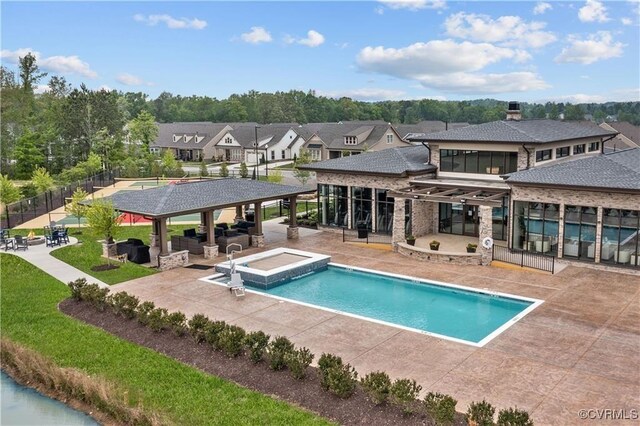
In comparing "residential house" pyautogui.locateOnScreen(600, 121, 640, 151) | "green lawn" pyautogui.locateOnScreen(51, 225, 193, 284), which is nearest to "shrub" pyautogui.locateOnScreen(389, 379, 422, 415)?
"green lawn" pyautogui.locateOnScreen(51, 225, 193, 284)

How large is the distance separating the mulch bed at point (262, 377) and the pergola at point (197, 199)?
6.30m

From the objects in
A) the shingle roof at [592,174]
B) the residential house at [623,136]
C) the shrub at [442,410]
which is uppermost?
the residential house at [623,136]

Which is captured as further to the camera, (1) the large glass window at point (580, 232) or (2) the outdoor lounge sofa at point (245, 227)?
(2) the outdoor lounge sofa at point (245, 227)

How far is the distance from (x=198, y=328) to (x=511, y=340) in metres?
8.83

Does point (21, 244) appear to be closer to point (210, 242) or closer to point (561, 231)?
point (210, 242)

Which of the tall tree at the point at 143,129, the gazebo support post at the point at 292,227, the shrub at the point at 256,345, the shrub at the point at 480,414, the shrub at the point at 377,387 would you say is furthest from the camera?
the tall tree at the point at 143,129

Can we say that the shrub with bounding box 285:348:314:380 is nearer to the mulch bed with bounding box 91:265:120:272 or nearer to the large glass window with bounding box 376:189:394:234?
the mulch bed with bounding box 91:265:120:272

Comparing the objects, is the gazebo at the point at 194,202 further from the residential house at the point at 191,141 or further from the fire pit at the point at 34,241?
the residential house at the point at 191,141

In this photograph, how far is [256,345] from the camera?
1408cm

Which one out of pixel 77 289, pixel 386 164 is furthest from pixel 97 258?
pixel 386 164

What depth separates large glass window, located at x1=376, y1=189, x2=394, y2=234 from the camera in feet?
95.8

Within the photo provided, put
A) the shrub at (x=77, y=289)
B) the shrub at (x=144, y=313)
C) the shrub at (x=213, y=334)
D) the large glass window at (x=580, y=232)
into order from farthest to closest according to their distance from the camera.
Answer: the large glass window at (x=580, y=232) → the shrub at (x=77, y=289) → the shrub at (x=144, y=313) → the shrub at (x=213, y=334)

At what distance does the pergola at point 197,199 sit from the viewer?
76.9 ft

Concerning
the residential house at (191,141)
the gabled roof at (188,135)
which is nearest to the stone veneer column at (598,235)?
the residential house at (191,141)
